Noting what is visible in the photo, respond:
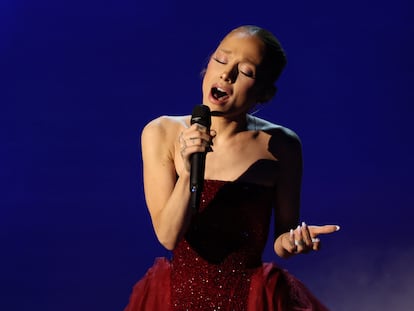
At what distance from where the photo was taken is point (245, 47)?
1430mm

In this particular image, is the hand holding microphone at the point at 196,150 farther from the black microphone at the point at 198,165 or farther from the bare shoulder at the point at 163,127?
the bare shoulder at the point at 163,127

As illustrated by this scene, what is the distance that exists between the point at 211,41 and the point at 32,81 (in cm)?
62

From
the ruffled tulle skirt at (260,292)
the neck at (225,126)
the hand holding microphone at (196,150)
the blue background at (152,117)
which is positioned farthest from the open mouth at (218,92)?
the blue background at (152,117)

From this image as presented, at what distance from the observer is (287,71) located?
234 centimetres

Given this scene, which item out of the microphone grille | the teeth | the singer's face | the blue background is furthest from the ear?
the blue background

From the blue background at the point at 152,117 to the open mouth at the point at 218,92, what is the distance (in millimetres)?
835

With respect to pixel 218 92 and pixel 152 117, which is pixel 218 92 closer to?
pixel 218 92

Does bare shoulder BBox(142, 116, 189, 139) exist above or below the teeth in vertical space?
below

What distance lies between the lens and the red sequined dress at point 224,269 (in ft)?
4.50

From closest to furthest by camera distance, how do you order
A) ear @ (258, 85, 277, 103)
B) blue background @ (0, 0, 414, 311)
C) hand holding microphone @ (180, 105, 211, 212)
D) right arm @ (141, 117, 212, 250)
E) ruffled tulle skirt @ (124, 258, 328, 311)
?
hand holding microphone @ (180, 105, 211, 212), right arm @ (141, 117, 212, 250), ruffled tulle skirt @ (124, 258, 328, 311), ear @ (258, 85, 277, 103), blue background @ (0, 0, 414, 311)

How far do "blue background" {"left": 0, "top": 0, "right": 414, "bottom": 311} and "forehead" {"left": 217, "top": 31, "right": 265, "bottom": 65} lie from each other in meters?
0.78

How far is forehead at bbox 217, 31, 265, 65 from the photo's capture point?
142 centimetres

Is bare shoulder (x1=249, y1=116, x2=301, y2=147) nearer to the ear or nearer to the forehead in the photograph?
the ear

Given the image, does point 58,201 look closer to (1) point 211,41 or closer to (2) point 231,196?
(1) point 211,41
